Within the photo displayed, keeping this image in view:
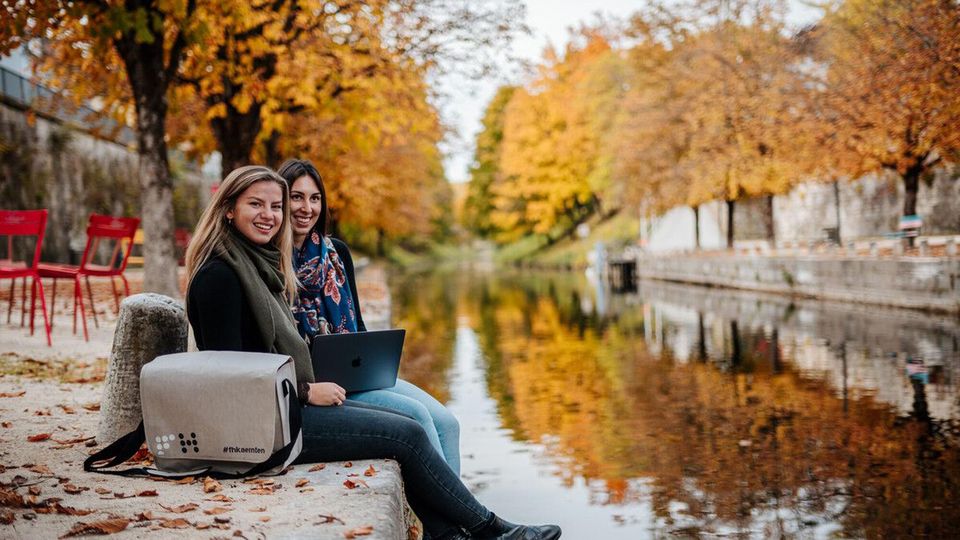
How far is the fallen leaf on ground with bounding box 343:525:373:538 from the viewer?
9.90 ft

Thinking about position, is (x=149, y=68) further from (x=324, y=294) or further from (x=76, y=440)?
(x=324, y=294)

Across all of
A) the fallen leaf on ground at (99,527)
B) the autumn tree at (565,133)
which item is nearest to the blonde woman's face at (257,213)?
the fallen leaf on ground at (99,527)

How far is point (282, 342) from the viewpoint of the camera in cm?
368

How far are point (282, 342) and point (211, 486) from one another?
2.13 feet

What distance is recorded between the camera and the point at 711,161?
101ft

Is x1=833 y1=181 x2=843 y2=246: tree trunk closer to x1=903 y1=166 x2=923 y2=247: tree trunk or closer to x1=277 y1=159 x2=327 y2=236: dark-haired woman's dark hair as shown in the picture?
x1=903 y1=166 x2=923 y2=247: tree trunk

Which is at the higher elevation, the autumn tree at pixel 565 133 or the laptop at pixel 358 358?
the autumn tree at pixel 565 133

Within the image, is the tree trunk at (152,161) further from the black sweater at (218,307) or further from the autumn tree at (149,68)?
the black sweater at (218,307)

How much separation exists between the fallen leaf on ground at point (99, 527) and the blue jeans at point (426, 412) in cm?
123

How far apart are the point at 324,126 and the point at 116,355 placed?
18129mm

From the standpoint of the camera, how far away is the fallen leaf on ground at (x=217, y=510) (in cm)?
327

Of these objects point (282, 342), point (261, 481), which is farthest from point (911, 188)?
point (261, 481)

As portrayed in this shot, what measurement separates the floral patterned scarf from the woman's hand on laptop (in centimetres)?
46

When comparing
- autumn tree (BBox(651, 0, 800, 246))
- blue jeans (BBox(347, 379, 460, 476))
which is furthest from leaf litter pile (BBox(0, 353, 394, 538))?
autumn tree (BBox(651, 0, 800, 246))
